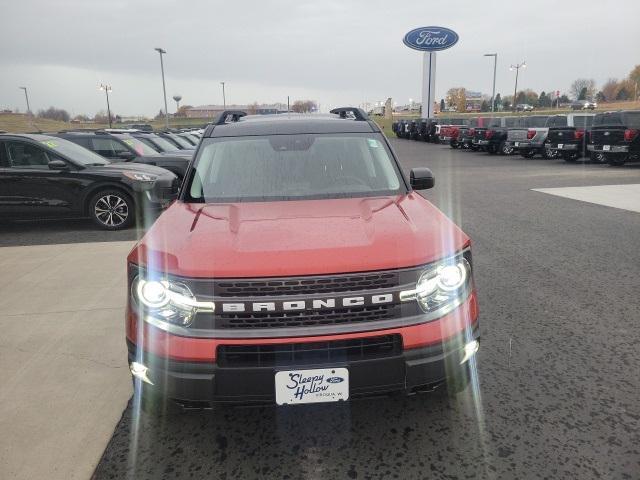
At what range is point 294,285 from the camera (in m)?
2.25

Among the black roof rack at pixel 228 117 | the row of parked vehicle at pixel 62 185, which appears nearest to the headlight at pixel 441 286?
the black roof rack at pixel 228 117

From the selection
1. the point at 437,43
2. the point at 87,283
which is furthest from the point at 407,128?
the point at 87,283

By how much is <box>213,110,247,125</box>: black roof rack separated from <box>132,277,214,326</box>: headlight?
230cm

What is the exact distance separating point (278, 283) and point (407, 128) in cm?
4288

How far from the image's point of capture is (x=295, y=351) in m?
2.27

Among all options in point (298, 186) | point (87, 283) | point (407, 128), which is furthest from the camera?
point (407, 128)

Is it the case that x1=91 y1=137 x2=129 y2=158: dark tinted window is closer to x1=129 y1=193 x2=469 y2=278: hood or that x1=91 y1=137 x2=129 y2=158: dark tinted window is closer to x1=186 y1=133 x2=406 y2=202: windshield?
x1=186 y1=133 x2=406 y2=202: windshield

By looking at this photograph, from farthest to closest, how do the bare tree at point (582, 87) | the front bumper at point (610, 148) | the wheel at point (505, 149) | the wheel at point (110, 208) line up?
1. the bare tree at point (582, 87)
2. the wheel at point (505, 149)
3. the front bumper at point (610, 148)
4. the wheel at point (110, 208)

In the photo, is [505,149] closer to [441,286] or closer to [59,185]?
[59,185]

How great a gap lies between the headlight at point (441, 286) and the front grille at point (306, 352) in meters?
0.22

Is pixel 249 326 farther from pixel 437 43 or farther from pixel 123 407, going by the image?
pixel 437 43

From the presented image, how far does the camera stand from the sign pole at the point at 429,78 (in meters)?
45.2

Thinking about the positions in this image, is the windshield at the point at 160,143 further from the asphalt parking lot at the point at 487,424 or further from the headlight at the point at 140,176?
the asphalt parking lot at the point at 487,424

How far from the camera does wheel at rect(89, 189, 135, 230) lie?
8312 millimetres
